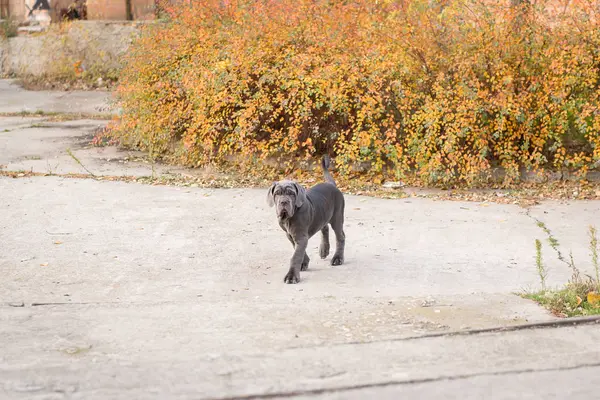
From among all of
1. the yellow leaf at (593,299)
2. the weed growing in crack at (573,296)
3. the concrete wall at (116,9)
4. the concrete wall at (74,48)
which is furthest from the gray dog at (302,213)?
the concrete wall at (116,9)

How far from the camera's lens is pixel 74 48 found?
20078 mm

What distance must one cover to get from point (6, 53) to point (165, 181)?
1249cm

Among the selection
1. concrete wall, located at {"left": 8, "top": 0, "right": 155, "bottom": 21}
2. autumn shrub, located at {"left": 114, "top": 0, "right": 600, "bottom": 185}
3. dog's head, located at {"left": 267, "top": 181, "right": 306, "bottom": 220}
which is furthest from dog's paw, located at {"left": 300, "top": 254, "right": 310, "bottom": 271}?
concrete wall, located at {"left": 8, "top": 0, "right": 155, "bottom": 21}

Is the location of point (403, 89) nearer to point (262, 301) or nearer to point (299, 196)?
point (299, 196)

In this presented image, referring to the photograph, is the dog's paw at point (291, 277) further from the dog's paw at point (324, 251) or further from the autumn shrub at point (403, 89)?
the autumn shrub at point (403, 89)

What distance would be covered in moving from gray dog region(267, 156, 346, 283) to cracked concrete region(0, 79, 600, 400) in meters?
0.18

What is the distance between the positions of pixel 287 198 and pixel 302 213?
0.83ft

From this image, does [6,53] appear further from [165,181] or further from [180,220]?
[180,220]

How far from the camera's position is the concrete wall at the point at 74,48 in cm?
1989

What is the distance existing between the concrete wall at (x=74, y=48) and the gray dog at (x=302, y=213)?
13814mm

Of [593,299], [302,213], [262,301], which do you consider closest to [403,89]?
[302,213]

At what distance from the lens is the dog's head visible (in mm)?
6215

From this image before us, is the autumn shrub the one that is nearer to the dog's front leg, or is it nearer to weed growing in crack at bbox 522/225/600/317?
the dog's front leg

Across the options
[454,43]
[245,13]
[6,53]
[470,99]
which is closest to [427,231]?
[470,99]
